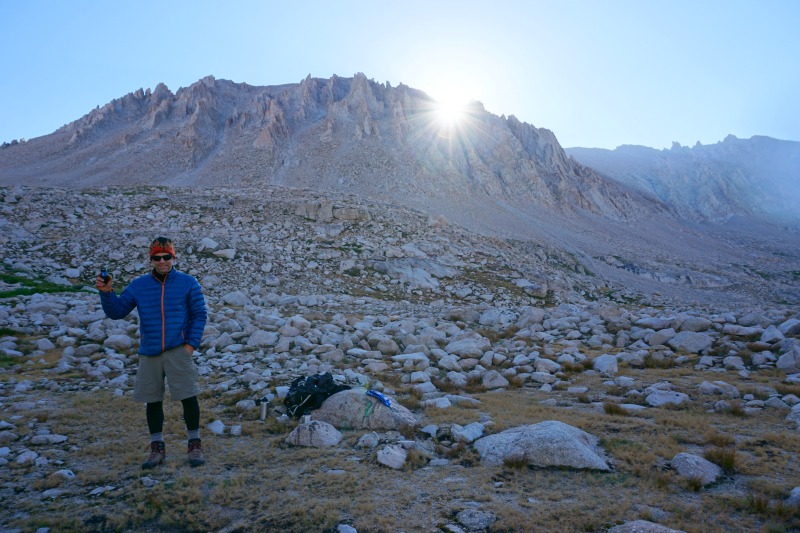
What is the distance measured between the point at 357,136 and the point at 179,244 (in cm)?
5247

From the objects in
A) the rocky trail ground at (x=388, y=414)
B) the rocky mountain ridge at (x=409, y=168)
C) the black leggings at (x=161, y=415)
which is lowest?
the rocky trail ground at (x=388, y=414)

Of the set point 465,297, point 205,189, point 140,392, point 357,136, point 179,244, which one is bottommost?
point 465,297

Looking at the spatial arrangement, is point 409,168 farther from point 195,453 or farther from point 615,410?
point 195,453

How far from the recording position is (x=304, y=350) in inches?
426

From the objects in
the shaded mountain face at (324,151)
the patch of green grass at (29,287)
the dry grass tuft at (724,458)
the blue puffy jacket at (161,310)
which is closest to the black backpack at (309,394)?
the blue puffy jacket at (161,310)

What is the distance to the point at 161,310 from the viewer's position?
536cm

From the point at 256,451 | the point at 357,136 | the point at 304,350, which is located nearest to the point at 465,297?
the point at 304,350

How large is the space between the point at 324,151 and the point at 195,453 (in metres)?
64.5

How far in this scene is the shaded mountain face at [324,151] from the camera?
59250 millimetres

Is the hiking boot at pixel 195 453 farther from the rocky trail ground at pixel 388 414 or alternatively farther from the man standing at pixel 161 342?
the rocky trail ground at pixel 388 414

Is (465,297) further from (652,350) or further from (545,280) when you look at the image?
(652,350)

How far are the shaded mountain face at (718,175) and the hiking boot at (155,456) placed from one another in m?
107

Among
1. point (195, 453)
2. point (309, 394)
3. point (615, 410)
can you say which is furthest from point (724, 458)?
point (195, 453)

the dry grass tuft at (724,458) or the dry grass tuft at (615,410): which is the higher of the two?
Answer: the dry grass tuft at (724,458)
